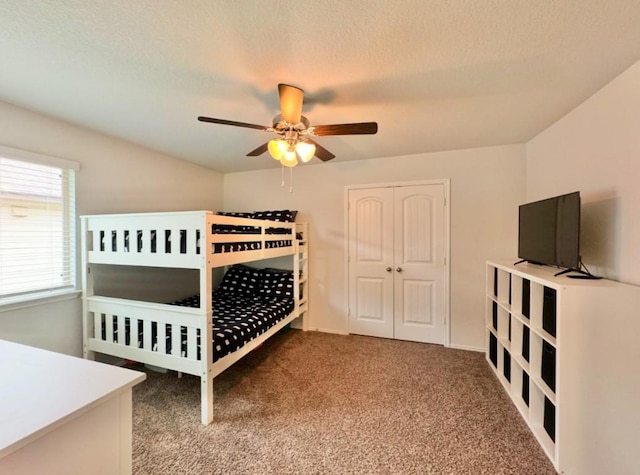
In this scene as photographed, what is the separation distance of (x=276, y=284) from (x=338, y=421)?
191cm

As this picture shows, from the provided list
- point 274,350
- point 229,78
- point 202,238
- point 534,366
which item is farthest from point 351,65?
point 274,350

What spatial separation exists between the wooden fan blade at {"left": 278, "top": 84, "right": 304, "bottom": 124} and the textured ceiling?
8cm

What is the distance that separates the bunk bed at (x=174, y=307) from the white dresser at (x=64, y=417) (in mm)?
991

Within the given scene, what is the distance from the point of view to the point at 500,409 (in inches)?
82.8

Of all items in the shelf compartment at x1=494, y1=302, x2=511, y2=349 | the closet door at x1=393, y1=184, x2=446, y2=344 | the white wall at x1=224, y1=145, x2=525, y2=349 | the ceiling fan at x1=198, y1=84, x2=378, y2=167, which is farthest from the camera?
the closet door at x1=393, y1=184, x2=446, y2=344

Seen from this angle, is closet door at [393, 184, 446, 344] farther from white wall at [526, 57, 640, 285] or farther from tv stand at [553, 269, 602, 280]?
tv stand at [553, 269, 602, 280]

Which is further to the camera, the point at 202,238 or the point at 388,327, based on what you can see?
the point at 388,327

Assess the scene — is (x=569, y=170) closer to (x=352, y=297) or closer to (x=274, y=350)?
(x=352, y=297)

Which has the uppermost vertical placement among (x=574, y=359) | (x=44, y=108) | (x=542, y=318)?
(x=44, y=108)

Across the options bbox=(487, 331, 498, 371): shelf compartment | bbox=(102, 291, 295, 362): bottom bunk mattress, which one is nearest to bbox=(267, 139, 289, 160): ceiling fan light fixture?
bbox=(102, 291, 295, 362): bottom bunk mattress

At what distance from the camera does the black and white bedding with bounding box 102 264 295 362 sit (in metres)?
2.18

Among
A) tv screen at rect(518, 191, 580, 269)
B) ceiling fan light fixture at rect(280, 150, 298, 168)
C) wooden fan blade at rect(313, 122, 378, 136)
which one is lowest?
tv screen at rect(518, 191, 580, 269)

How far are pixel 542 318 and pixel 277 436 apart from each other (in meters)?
1.91

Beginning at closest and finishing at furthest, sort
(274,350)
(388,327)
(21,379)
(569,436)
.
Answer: (21,379)
(569,436)
(274,350)
(388,327)
